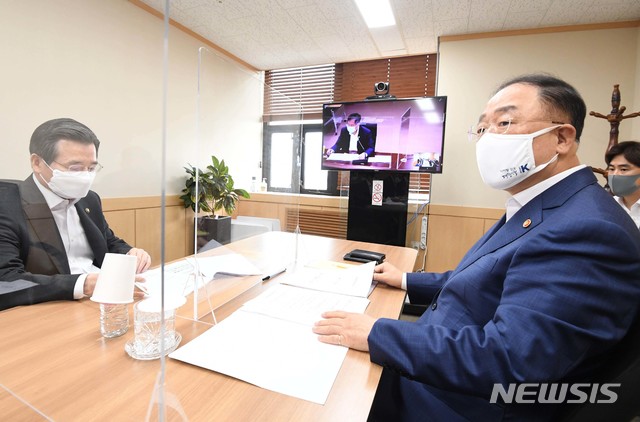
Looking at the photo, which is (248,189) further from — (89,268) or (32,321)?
(32,321)

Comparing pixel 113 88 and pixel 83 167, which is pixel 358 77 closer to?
pixel 113 88

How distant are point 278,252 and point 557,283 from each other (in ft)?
3.33

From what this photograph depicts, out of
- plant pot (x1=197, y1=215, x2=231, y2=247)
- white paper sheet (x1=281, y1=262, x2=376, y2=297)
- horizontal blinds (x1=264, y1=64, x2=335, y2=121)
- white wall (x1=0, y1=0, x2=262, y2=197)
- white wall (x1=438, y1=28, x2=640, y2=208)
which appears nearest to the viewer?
white wall (x1=0, y1=0, x2=262, y2=197)

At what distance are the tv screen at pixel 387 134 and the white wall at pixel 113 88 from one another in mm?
1896

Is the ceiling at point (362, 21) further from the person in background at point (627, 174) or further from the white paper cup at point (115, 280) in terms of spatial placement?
the white paper cup at point (115, 280)

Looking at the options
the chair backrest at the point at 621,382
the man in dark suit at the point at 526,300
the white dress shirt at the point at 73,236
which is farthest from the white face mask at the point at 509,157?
the white dress shirt at the point at 73,236

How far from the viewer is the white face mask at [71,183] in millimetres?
753

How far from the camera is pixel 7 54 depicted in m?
0.66

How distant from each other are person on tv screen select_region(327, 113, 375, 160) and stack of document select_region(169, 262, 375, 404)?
190 cm

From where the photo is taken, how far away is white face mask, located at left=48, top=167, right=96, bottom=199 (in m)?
0.75

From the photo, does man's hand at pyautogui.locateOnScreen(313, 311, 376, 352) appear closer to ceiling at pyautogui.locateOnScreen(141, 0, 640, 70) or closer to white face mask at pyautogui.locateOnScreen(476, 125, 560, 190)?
white face mask at pyautogui.locateOnScreen(476, 125, 560, 190)

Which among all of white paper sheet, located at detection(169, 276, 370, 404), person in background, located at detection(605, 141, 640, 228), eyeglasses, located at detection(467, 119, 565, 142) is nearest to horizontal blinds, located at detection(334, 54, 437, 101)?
person in background, located at detection(605, 141, 640, 228)

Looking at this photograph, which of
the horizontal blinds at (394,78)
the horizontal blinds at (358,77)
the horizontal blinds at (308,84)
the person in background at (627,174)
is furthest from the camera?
the horizontal blinds at (308,84)

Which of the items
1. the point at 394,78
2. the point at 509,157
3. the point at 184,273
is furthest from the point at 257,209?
the point at 394,78
